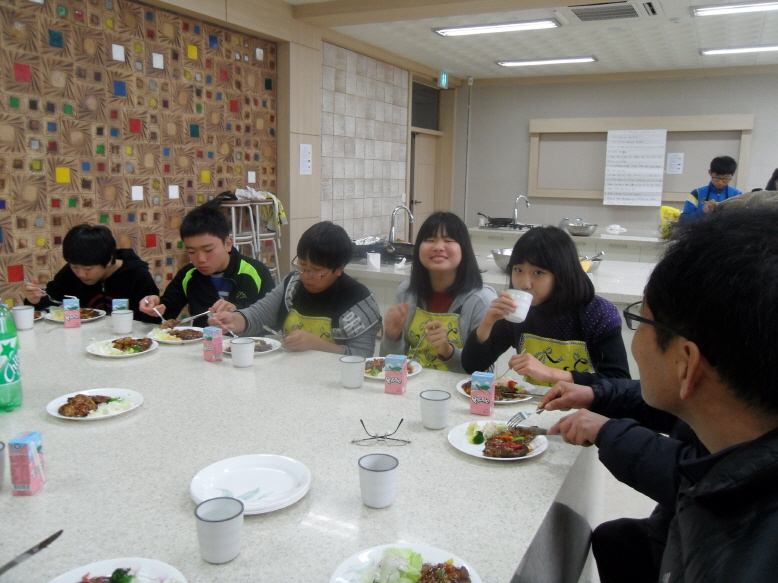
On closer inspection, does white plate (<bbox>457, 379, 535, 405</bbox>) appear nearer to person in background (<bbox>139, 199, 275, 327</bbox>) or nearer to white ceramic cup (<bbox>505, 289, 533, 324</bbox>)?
white ceramic cup (<bbox>505, 289, 533, 324</bbox>)

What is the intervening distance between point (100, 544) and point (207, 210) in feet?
6.18

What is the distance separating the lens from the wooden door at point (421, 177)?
7.47 m

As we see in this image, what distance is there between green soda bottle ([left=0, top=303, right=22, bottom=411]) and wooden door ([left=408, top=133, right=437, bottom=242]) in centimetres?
587

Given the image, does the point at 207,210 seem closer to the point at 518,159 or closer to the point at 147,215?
the point at 147,215

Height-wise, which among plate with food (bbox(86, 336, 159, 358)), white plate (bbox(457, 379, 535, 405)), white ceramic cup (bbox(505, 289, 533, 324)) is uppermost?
white ceramic cup (bbox(505, 289, 533, 324))

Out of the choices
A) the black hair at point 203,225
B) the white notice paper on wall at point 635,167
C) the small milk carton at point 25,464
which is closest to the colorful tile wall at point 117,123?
the black hair at point 203,225

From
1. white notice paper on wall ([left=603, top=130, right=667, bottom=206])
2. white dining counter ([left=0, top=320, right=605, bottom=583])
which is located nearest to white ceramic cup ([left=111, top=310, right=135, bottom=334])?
white dining counter ([left=0, top=320, right=605, bottom=583])

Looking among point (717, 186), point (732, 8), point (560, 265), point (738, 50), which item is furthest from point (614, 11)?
point (560, 265)

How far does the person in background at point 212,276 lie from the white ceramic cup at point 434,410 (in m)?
1.45

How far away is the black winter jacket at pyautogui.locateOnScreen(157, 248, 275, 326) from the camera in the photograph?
273 cm

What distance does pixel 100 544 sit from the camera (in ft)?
3.20

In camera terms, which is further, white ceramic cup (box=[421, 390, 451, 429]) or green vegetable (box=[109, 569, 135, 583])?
white ceramic cup (box=[421, 390, 451, 429])

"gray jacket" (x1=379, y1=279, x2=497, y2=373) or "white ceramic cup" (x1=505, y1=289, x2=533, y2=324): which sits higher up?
"white ceramic cup" (x1=505, y1=289, x2=533, y2=324)

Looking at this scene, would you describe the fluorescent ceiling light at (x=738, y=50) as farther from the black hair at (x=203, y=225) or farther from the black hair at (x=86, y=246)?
the black hair at (x=86, y=246)
